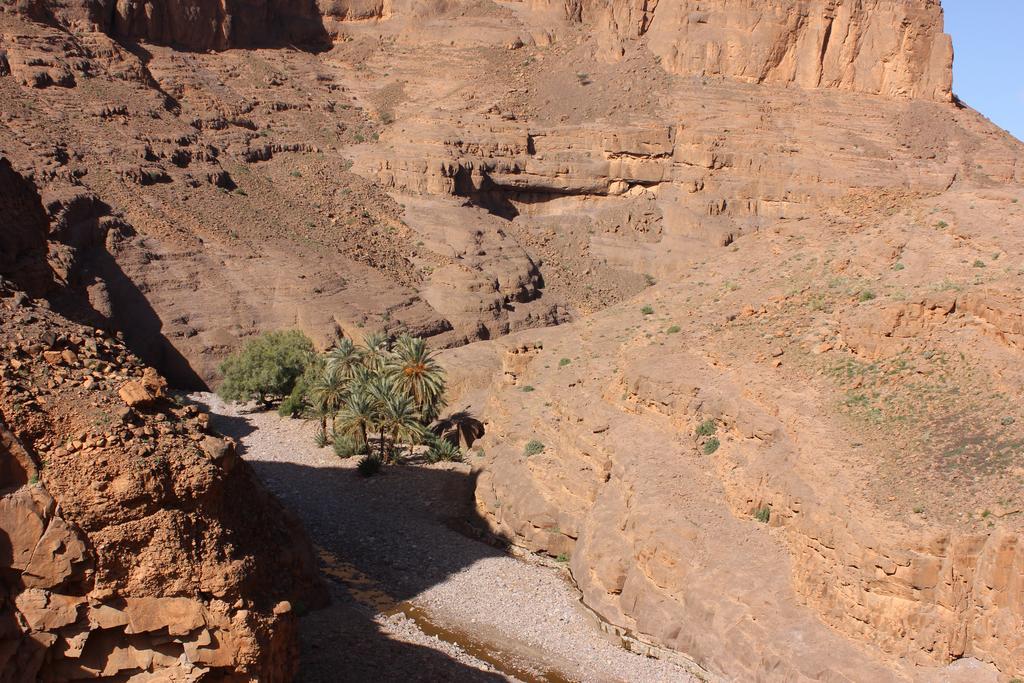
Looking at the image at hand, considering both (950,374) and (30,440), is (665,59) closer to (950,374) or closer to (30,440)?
(950,374)

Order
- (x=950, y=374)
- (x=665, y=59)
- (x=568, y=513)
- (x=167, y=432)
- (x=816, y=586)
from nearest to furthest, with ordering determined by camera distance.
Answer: (x=167, y=432), (x=816, y=586), (x=950, y=374), (x=568, y=513), (x=665, y=59)

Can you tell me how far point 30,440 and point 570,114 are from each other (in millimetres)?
50397

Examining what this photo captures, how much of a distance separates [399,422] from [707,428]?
513 inches

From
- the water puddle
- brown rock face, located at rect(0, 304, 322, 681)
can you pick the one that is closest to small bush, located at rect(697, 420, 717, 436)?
the water puddle

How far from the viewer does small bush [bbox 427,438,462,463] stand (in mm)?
33062

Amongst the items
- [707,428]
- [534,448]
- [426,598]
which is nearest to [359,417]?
[534,448]

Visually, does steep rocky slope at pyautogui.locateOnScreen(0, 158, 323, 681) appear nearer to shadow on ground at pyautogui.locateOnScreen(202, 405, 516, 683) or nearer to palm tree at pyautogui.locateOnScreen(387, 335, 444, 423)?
shadow on ground at pyautogui.locateOnScreen(202, 405, 516, 683)

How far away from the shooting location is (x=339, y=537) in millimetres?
26328

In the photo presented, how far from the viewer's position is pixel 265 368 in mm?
39281

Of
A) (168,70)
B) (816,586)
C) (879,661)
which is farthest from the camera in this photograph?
(168,70)

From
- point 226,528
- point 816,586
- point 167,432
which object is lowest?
point 816,586

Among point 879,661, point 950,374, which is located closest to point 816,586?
point 879,661

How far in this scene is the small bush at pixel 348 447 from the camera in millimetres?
33375

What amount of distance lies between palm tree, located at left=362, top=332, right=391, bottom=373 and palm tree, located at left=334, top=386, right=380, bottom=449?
10.0ft
